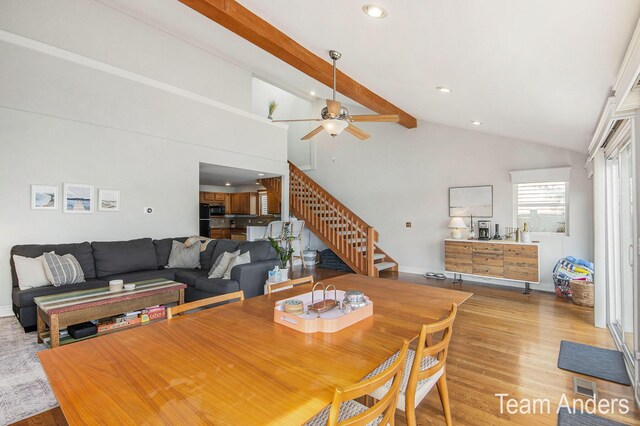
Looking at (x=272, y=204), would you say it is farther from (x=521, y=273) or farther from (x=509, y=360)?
(x=509, y=360)

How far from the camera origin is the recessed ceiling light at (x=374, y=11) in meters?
2.42

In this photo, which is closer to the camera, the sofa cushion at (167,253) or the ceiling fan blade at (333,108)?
the ceiling fan blade at (333,108)

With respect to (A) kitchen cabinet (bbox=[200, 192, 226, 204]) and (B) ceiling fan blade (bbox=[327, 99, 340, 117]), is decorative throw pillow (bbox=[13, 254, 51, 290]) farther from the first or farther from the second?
(A) kitchen cabinet (bbox=[200, 192, 226, 204])

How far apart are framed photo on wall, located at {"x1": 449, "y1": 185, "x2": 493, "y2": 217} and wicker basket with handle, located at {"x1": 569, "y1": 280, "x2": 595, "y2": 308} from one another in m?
1.83

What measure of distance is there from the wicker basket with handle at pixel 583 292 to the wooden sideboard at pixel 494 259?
1.80 feet

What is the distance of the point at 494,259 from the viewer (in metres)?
5.50

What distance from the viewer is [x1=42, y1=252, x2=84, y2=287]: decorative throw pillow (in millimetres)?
3719

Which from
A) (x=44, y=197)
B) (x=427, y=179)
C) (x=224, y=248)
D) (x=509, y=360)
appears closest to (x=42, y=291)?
(x=44, y=197)

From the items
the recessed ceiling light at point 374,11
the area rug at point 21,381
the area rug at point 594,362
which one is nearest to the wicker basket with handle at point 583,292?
the area rug at point 594,362

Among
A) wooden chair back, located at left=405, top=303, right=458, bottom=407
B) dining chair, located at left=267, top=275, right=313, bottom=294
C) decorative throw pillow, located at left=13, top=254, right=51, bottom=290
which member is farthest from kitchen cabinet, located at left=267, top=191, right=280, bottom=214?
wooden chair back, located at left=405, top=303, right=458, bottom=407

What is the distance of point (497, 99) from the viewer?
375 cm

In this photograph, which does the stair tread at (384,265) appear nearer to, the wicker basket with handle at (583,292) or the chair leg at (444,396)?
the wicker basket with handle at (583,292)

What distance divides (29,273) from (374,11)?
4.56 metres

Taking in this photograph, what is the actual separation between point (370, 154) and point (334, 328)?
22.1 feet
